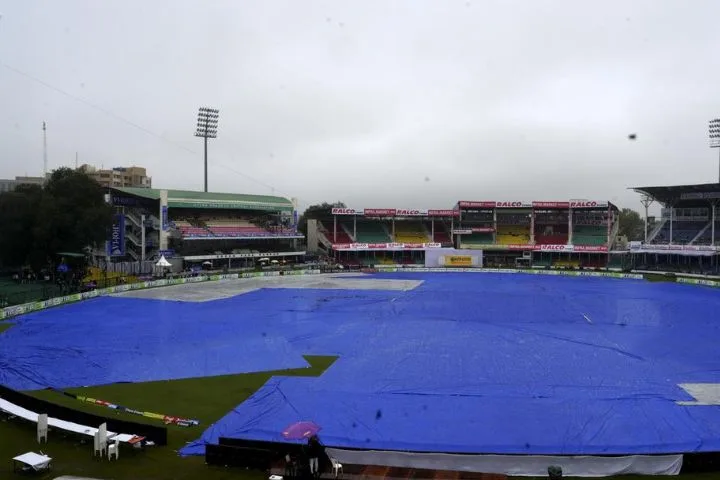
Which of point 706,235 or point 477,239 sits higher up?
point 706,235

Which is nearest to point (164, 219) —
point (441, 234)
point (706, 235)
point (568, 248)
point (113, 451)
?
point (441, 234)

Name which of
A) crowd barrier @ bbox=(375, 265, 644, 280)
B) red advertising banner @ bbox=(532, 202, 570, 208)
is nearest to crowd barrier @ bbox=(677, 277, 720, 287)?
crowd barrier @ bbox=(375, 265, 644, 280)

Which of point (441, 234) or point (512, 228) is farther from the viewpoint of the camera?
point (441, 234)

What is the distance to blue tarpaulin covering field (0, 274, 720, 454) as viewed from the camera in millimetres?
12352

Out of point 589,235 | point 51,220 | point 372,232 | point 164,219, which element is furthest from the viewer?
point 372,232

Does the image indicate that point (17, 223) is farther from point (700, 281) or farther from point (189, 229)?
point (700, 281)

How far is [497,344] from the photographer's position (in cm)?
2270

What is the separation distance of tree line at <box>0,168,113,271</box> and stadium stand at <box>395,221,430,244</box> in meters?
44.3

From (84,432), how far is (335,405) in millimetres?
6187

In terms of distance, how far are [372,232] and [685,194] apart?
41521 millimetres

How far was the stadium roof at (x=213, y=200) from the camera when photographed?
203 ft

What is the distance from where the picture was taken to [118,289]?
42.8 metres

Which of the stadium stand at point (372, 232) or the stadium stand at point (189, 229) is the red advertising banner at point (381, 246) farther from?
the stadium stand at point (189, 229)

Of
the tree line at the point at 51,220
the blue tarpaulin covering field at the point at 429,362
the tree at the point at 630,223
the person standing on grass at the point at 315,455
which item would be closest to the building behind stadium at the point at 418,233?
the tree line at the point at 51,220
